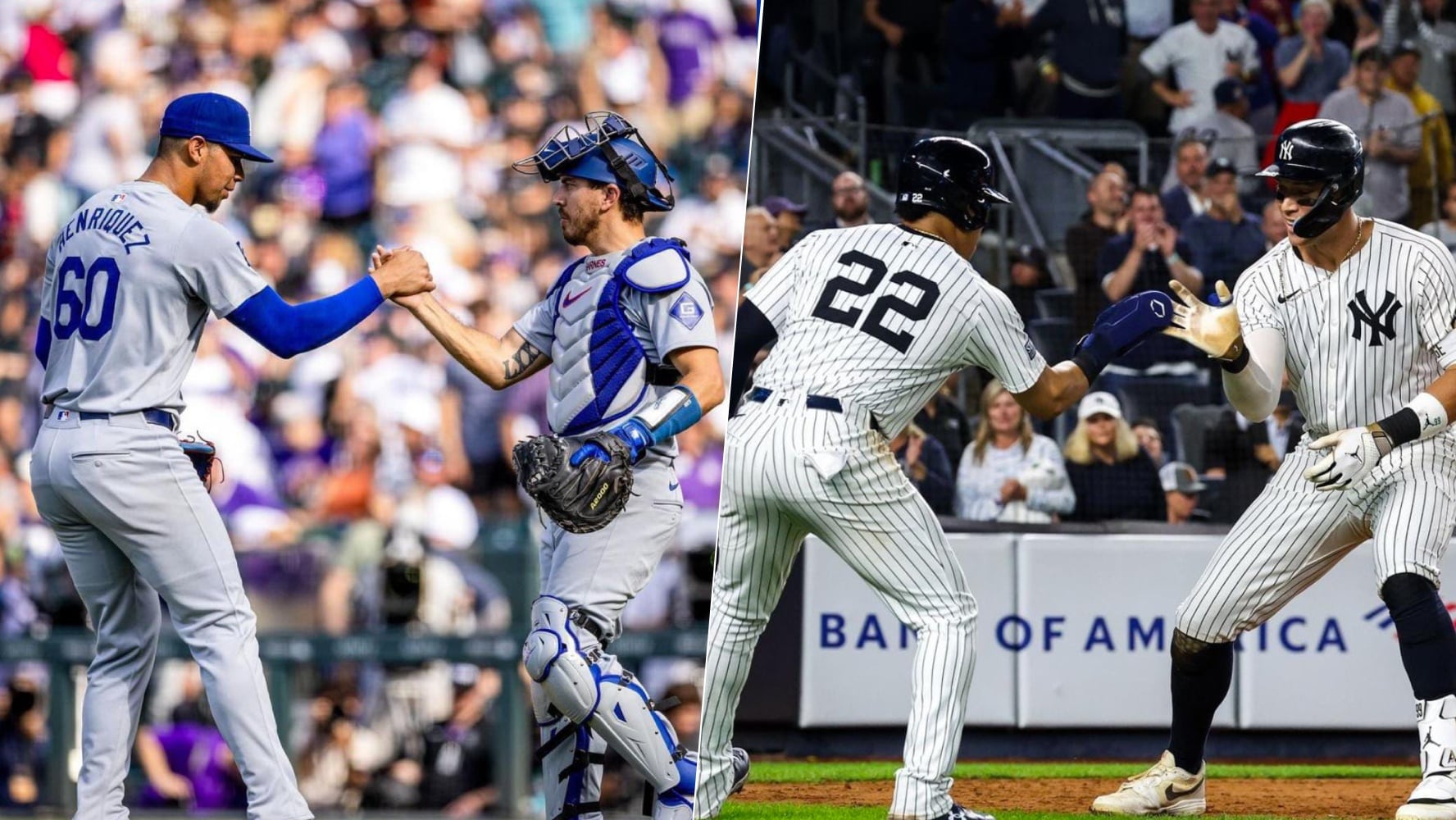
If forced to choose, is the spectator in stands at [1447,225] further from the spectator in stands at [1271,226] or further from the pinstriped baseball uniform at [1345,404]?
the pinstriped baseball uniform at [1345,404]

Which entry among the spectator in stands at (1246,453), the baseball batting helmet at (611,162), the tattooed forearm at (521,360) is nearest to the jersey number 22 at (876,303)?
the baseball batting helmet at (611,162)

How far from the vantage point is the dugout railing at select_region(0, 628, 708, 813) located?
22.4 feet

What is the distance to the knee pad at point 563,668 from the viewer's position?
4016mm

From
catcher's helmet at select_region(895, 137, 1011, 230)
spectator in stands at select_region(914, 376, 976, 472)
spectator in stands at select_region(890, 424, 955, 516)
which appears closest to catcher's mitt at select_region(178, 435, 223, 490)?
catcher's helmet at select_region(895, 137, 1011, 230)

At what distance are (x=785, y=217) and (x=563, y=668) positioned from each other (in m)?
3.41

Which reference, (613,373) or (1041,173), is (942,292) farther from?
(1041,173)

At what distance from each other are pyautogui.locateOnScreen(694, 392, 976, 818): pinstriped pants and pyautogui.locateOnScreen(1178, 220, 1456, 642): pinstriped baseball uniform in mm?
843

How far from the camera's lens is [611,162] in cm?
427

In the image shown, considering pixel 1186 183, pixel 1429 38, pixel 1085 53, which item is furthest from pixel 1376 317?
pixel 1429 38

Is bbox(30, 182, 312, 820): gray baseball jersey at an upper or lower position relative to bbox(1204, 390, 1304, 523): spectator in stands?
lower

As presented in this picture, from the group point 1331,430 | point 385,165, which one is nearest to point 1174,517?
point 1331,430

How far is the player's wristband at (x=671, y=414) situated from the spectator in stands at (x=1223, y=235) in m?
4.19

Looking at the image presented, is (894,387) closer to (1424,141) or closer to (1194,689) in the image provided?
(1194,689)

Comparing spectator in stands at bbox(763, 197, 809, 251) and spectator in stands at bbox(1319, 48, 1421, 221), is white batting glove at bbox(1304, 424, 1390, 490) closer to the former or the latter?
spectator in stands at bbox(763, 197, 809, 251)
